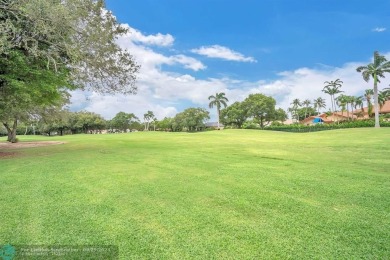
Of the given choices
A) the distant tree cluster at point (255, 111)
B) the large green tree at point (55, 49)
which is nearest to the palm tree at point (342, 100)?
the distant tree cluster at point (255, 111)

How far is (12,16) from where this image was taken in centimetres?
1155

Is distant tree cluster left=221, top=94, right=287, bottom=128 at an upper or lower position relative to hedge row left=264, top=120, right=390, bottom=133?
upper

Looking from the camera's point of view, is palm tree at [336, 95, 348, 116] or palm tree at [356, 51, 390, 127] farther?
palm tree at [336, 95, 348, 116]

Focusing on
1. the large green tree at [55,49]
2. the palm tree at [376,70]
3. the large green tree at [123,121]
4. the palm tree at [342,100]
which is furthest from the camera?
the large green tree at [123,121]

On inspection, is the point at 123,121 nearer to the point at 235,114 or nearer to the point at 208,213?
the point at 235,114

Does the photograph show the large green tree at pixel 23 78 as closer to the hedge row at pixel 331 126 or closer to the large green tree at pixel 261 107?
the hedge row at pixel 331 126

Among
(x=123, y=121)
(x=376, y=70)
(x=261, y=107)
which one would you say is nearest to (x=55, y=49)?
(x=376, y=70)

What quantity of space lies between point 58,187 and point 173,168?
3.79m

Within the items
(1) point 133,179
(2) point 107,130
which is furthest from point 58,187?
(2) point 107,130

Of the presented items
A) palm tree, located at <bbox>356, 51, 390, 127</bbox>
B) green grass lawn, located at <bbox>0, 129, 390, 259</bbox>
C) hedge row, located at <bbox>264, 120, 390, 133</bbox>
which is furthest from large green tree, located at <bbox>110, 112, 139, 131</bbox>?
green grass lawn, located at <bbox>0, 129, 390, 259</bbox>

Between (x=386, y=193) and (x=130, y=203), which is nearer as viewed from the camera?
(x=130, y=203)

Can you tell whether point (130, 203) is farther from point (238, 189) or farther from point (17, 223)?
point (238, 189)

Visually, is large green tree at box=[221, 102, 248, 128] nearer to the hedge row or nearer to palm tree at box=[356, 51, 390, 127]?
the hedge row

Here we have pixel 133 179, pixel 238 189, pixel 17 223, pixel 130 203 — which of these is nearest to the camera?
pixel 17 223
